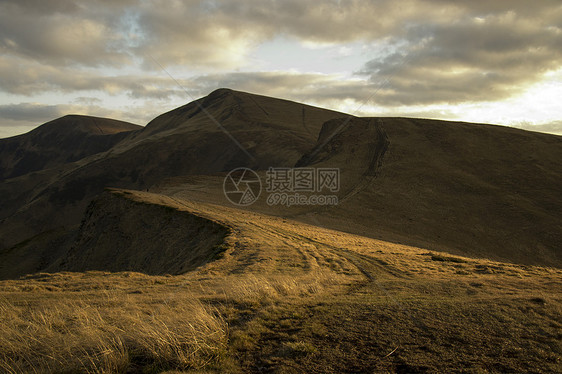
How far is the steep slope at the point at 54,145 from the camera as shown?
15225cm

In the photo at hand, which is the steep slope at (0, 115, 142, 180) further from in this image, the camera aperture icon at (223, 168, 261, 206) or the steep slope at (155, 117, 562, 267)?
the steep slope at (155, 117, 562, 267)

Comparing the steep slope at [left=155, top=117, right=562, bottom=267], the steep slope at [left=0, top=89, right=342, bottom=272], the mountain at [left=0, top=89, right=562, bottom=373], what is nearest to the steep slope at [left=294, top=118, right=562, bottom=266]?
the steep slope at [left=155, top=117, right=562, bottom=267]

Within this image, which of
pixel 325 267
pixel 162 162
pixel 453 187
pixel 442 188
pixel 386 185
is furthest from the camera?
pixel 162 162

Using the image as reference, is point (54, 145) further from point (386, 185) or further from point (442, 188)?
point (442, 188)

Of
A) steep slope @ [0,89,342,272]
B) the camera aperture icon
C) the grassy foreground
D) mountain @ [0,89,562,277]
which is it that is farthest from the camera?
steep slope @ [0,89,342,272]

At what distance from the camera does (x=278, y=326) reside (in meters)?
7.20

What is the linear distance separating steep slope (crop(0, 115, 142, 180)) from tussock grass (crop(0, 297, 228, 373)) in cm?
16954

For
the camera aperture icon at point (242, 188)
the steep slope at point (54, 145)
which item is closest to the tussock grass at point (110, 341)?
the camera aperture icon at point (242, 188)

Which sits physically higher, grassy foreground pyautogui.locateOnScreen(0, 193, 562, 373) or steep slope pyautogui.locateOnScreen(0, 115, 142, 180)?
steep slope pyautogui.locateOnScreen(0, 115, 142, 180)

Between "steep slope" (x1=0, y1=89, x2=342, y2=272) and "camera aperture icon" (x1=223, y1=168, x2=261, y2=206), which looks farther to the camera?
"steep slope" (x1=0, y1=89, x2=342, y2=272)

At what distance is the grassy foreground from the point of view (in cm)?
557

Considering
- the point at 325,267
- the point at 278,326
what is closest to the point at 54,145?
the point at 325,267

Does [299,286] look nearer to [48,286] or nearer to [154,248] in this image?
[48,286]

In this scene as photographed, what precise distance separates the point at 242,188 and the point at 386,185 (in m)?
18.5
